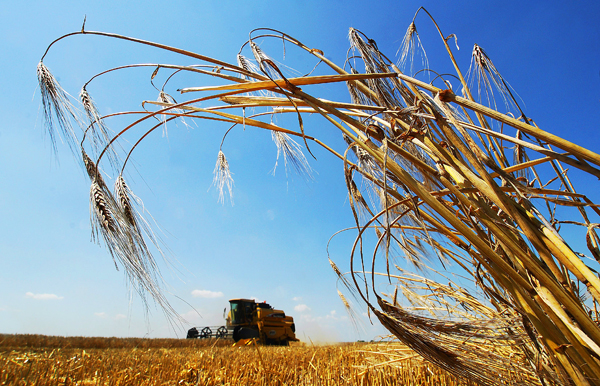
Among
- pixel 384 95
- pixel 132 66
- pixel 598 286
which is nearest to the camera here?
pixel 598 286

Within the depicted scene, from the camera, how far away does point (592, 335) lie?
57 cm

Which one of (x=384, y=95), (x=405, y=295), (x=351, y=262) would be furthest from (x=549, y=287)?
(x=405, y=295)

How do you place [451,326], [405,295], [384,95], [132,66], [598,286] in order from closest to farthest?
[598,286], [451,326], [384,95], [132,66], [405,295]

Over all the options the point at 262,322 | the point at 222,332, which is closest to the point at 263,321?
the point at 262,322

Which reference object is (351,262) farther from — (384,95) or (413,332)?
(384,95)

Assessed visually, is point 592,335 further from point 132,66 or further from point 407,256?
point 132,66

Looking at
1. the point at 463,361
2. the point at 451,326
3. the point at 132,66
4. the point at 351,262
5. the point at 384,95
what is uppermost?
the point at 132,66

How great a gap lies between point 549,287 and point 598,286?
8 centimetres

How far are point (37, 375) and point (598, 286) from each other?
247 centimetres

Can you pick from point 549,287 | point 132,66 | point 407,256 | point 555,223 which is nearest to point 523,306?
point 549,287

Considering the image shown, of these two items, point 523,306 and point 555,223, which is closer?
point 523,306

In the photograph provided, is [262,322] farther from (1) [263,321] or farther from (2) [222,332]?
(2) [222,332]

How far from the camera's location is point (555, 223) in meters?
1.04

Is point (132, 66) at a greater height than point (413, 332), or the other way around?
point (132, 66)
